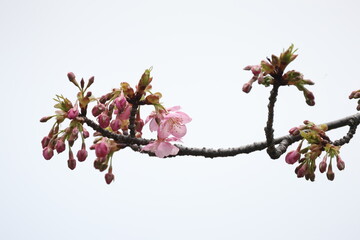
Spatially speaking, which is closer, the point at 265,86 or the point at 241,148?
the point at 265,86

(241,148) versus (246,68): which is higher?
(246,68)

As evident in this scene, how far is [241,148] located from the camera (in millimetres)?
3354

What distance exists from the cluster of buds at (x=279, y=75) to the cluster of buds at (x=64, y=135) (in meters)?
1.23

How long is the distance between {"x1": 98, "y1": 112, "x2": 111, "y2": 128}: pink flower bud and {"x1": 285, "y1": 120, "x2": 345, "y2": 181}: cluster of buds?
148 cm

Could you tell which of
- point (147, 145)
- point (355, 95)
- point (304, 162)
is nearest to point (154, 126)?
point (147, 145)

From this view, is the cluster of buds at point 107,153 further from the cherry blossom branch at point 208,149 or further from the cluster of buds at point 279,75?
the cluster of buds at point 279,75

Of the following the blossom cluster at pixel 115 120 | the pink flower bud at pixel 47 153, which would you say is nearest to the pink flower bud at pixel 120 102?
the blossom cluster at pixel 115 120

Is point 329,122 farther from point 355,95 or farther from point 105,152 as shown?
point 105,152

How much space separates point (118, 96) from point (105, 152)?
42 cm

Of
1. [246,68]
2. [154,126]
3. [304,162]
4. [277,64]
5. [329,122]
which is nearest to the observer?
[277,64]

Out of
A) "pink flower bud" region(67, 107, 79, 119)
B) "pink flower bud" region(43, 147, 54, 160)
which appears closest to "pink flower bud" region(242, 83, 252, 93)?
"pink flower bud" region(67, 107, 79, 119)

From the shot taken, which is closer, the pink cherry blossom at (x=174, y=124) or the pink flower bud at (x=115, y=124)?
the pink flower bud at (x=115, y=124)

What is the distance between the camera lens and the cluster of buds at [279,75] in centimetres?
270

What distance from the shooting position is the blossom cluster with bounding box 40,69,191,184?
291cm
